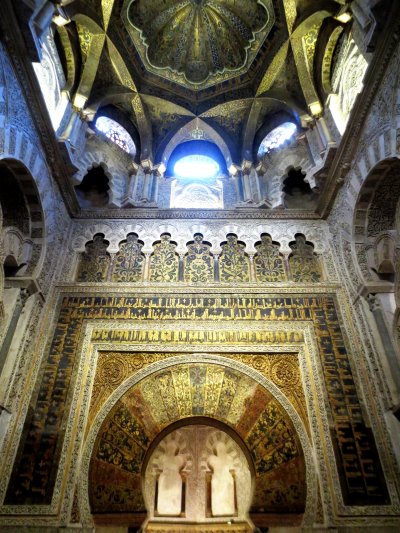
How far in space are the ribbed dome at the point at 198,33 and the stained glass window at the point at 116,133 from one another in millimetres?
1625

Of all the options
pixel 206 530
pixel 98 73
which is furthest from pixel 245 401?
pixel 98 73

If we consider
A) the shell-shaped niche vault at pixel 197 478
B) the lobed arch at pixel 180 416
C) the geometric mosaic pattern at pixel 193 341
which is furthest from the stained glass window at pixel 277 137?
the shell-shaped niche vault at pixel 197 478

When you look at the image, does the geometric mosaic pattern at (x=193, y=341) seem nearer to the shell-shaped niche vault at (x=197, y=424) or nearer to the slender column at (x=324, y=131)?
the shell-shaped niche vault at (x=197, y=424)

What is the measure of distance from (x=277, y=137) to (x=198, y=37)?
3.04m

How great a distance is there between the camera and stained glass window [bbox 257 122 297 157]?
8016 millimetres

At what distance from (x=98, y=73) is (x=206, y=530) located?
990 cm

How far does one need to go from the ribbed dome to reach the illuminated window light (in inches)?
72.3

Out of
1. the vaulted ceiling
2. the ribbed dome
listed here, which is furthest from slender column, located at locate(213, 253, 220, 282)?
the ribbed dome

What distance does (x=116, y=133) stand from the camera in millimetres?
8227

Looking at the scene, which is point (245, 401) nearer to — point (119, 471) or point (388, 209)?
point (119, 471)

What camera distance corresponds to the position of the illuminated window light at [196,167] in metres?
8.38

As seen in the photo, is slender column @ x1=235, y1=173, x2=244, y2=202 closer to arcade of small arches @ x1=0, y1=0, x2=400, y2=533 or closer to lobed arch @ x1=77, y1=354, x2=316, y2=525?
arcade of small arches @ x1=0, y1=0, x2=400, y2=533

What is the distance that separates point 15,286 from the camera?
564 centimetres

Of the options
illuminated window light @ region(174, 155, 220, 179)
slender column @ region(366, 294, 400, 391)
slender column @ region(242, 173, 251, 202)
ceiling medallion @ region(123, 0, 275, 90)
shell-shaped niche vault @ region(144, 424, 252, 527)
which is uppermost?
ceiling medallion @ region(123, 0, 275, 90)
